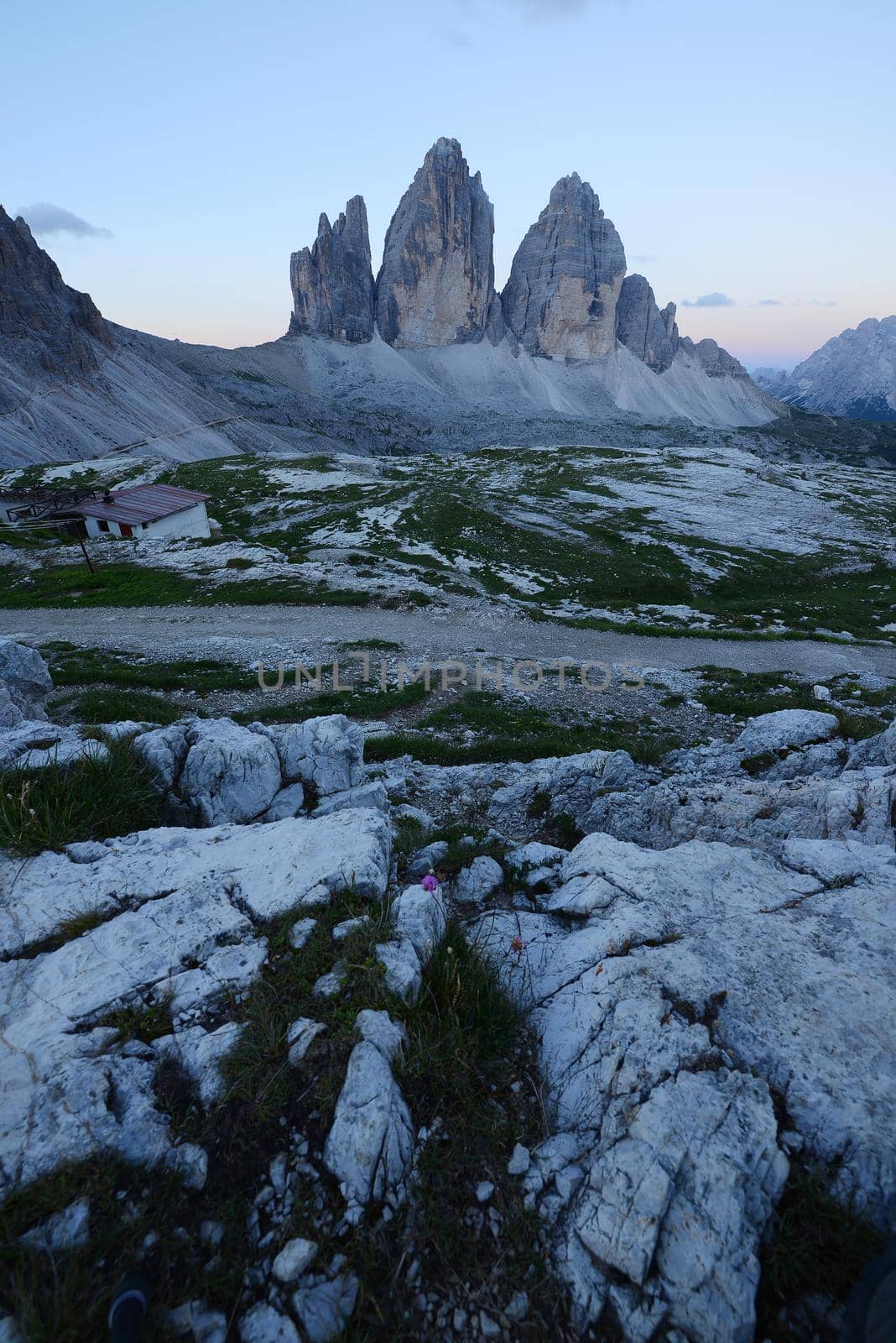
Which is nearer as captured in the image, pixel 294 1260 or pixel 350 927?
pixel 294 1260

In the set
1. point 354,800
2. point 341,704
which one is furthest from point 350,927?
point 341,704

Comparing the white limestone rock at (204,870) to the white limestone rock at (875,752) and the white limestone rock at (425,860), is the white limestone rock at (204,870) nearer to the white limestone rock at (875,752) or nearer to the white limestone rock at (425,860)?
the white limestone rock at (425,860)

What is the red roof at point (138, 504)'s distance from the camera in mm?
45406

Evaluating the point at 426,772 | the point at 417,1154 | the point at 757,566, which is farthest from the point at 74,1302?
the point at 757,566

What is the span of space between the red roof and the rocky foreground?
43.1m

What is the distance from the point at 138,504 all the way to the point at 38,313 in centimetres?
10273

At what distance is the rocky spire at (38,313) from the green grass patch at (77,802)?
134005 millimetres

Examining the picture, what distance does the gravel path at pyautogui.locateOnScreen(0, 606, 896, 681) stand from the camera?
24.6 meters

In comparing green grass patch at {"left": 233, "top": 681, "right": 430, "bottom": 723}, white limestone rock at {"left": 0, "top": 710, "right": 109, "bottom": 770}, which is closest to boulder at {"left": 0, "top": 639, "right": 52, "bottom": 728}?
green grass patch at {"left": 233, "top": 681, "right": 430, "bottom": 723}

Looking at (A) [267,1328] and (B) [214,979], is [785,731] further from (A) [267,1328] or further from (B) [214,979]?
(A) [267,1328]

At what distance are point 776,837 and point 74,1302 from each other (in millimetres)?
9800

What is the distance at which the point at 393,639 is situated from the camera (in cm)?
2639

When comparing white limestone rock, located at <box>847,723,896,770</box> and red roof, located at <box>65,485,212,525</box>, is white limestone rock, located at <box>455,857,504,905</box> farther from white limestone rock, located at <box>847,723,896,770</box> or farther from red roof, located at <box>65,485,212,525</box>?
red roof, located at <box>65,485,212,525</box>

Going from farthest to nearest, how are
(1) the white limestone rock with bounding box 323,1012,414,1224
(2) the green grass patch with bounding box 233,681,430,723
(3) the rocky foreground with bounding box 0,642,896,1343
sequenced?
(2) the green grass patch with bounding box 233,681,430,723
(1) the white limestone rock with bounding box 323,1012,414,1224
(3) the rocky foreground with bounding box 0,642,896,1343
